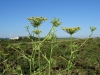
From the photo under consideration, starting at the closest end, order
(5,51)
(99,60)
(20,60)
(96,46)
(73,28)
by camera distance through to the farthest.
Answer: (73,28) < (20,60) < (99,60) < (5,51) < (96,46)

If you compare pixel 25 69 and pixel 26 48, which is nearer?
pixel 25 69

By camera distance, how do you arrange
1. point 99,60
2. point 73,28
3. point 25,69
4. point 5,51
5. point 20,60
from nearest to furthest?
point 73,28, point 25,69, point 20,60, point 99,60, point 5,51

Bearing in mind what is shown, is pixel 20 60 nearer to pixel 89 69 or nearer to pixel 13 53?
pixel 13 53

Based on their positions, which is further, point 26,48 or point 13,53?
point 26,48

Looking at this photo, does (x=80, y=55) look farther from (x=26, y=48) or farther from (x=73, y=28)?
(x=73, y=28)

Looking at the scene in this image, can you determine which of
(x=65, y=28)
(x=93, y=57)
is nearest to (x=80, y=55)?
(x=93, y=57)

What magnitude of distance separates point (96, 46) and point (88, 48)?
197cm

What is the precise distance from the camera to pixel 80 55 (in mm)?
20375

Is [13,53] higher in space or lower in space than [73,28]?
lower

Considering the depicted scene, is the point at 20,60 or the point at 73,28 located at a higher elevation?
the point at 73,28

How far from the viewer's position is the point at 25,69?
16.0 m

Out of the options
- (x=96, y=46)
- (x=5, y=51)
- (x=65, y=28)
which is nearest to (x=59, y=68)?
(x=5, y=51)

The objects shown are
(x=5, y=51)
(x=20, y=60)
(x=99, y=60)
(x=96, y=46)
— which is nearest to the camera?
(x=20, y=60)

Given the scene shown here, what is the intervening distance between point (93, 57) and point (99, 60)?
0.73 meters
